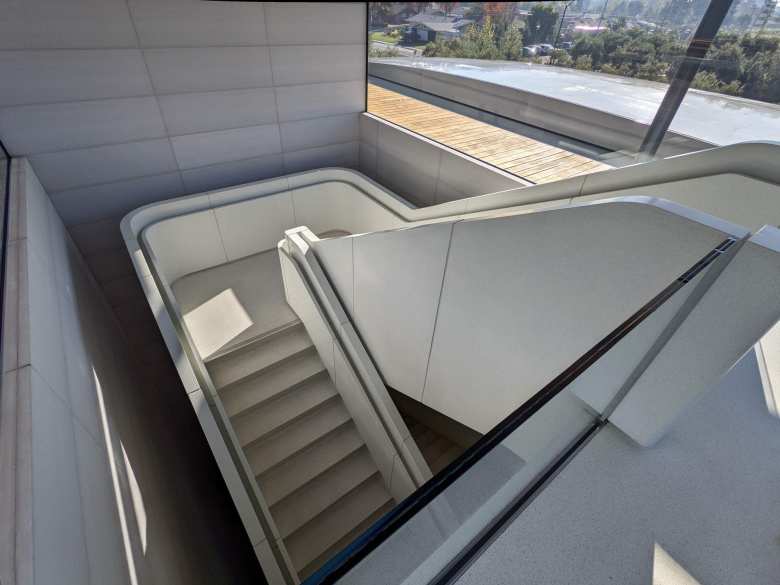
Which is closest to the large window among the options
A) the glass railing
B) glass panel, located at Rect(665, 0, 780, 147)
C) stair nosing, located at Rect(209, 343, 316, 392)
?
glass panel, located at Rect(665, 0, 780, 147)

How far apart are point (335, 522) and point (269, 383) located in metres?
1.67

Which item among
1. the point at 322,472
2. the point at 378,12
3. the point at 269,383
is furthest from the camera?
the point at 378,12

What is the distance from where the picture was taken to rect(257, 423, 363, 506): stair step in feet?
13.0

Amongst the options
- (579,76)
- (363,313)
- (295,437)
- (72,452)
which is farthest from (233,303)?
(579,76)

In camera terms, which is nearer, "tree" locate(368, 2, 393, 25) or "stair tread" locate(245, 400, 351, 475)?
"stair tread" locate(245, 400, 351, 475)

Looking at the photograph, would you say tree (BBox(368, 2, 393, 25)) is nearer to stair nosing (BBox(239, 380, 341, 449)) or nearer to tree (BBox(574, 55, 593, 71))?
tree (BBox(574, 55, 593, 71))

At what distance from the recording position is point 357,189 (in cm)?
587

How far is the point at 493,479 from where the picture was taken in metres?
0.96

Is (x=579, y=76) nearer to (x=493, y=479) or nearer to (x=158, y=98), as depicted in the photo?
(x=493, y=479)

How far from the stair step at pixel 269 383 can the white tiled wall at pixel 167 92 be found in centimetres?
301

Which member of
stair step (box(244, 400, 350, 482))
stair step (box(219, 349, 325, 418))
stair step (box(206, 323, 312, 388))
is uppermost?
stair step (box(206, 323, 312, 388))

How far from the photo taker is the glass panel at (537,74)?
3.46 meters

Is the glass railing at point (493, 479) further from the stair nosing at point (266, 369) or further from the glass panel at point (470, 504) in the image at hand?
the stair nosing at point (266, 369)

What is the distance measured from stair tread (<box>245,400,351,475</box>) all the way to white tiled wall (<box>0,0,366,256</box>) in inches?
146
